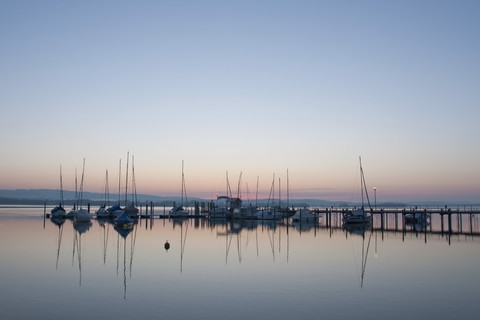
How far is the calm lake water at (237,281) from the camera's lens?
18.8m

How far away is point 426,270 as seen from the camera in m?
29.6

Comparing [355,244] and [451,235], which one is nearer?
[355,244]

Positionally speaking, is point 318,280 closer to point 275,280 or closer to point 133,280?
point 275,280

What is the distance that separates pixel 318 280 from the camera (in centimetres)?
2591

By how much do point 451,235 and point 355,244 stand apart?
1616cm

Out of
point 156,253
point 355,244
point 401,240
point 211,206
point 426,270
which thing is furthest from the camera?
point 211,206

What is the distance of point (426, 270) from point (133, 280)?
18.1 meters

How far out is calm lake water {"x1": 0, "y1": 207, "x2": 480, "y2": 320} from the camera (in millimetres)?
18844

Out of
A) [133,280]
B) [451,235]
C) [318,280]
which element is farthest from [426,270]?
[451,235]

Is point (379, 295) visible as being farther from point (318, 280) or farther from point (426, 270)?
point (426, 270)

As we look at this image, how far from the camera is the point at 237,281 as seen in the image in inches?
1003

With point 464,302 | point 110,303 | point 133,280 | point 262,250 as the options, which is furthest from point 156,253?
point 464,302

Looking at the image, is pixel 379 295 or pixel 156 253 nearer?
pixel 379 295

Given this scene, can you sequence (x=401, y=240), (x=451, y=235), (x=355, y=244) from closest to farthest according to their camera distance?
(x=355, y=244) < (x=401, y=240) < (x=451, y=235)
